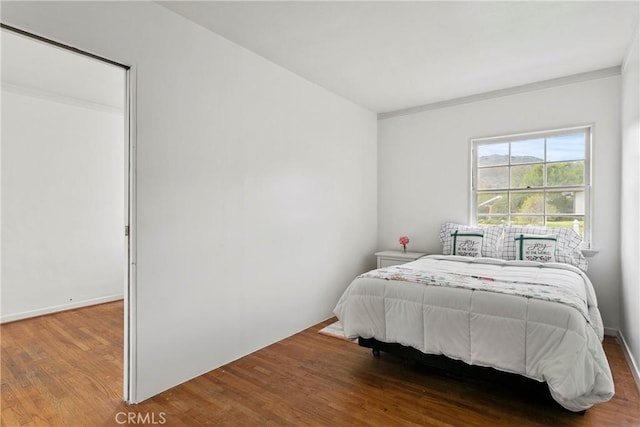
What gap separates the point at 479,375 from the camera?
85.5 inches

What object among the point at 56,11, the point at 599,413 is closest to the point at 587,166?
the point at 599,413

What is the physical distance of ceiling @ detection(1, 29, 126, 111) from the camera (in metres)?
3.01

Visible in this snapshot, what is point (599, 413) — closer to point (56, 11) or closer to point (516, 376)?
point (516, 376)

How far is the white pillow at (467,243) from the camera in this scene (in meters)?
3.72

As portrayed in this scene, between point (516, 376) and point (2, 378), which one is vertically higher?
point (516, 376)

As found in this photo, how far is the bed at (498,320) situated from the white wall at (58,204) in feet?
10.4

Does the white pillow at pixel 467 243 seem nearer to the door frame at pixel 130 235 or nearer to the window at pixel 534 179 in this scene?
the window at pixel 534 179

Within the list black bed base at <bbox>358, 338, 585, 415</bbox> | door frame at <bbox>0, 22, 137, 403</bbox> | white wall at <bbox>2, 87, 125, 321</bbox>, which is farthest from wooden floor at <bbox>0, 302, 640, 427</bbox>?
white wall at <bbox>2, 87, 125, 321</bbox>

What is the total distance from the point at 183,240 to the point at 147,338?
0.68m

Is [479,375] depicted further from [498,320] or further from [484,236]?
[484,236]

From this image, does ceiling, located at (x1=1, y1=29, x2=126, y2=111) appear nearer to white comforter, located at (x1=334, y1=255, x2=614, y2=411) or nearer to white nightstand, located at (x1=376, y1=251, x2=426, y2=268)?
white comforter, located at (x1=334, y1=255, x2=614, y2=411)

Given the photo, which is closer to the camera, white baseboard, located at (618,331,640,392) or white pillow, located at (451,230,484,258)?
white baseboard, located at (618,331,640,392)

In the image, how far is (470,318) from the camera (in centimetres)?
218

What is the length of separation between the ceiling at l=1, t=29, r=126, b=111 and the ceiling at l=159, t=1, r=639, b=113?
48.9 inches
